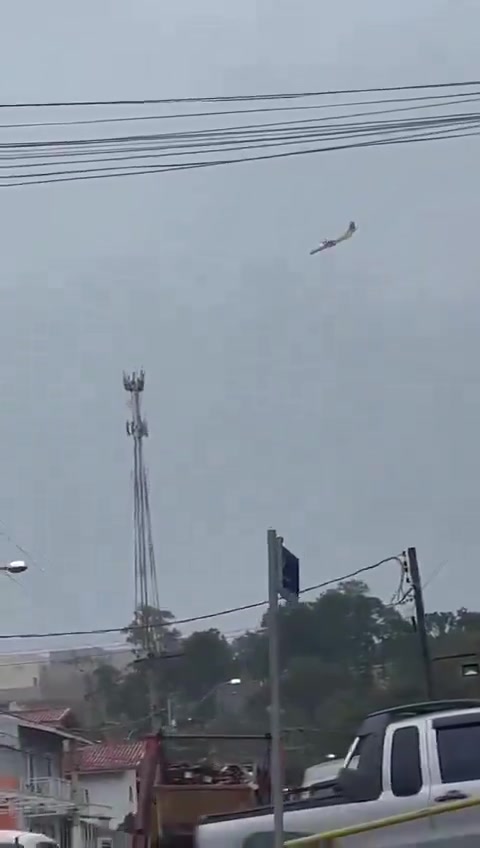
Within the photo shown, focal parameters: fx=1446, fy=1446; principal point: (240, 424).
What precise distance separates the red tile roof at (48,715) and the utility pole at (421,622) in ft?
29.2

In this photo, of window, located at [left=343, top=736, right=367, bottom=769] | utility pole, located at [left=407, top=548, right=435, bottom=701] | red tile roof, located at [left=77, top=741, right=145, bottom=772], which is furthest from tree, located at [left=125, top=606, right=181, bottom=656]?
window, located at [left=343, top=736, right=367, bottom=769]

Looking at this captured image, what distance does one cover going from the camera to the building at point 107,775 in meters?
36.7

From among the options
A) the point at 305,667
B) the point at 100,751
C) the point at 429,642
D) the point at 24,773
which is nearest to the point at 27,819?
the point at 24,773

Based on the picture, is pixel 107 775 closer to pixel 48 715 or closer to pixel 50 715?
pixel 48 715

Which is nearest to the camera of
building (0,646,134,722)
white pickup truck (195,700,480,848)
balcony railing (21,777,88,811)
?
white pickup truck (195,700,480,848)

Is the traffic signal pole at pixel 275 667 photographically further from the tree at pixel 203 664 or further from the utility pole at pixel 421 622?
the tree at pixel 203 664

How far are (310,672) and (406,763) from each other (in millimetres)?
13123

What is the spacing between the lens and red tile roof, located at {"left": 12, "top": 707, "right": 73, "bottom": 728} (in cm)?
3556

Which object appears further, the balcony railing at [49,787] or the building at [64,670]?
the balcony railing at [49,787]

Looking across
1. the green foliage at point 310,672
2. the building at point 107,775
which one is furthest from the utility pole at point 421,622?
the building at point 107,775

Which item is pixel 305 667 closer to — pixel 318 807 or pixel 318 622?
pixel 318 622

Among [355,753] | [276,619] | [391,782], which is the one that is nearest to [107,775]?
[355,753]

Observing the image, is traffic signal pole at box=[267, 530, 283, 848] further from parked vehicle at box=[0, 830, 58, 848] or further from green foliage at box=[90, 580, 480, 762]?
parked vehicle at box=[0, 830, 58, 848]

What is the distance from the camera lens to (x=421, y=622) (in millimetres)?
28062
